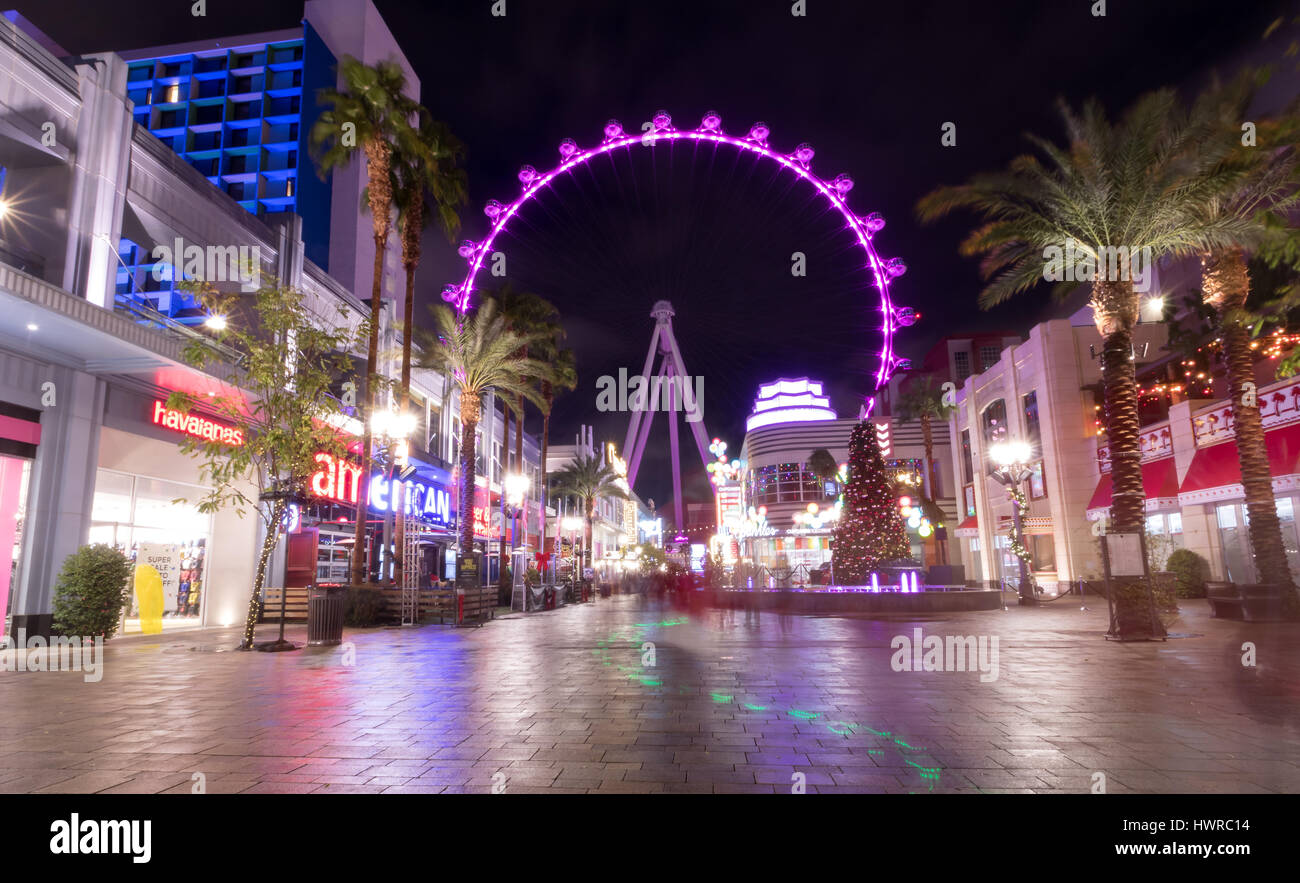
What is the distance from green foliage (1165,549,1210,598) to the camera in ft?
86.1

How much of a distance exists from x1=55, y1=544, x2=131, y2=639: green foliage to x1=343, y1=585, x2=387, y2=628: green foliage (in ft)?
20.4

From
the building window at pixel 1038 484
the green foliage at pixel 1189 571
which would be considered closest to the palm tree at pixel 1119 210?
the green foliage at pixel 1189 571

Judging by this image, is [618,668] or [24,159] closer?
[618,668]

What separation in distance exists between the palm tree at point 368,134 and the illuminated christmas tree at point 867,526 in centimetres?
1866

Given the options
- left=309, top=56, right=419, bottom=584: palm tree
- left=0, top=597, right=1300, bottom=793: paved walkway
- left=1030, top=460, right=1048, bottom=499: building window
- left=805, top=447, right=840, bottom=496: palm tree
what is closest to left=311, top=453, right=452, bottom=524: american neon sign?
left=309, top=56, right=419, bottom=584: palm tree

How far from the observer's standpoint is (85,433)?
15859mm

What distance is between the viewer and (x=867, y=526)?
30109 millimetres

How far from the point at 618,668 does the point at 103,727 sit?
6.13m

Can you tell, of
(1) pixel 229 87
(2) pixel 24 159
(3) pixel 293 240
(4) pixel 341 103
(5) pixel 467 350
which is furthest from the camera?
(1) pixel 229 87

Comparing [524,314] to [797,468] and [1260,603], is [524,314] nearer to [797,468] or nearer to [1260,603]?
[1260,603]

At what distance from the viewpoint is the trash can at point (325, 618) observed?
48.8 ft
